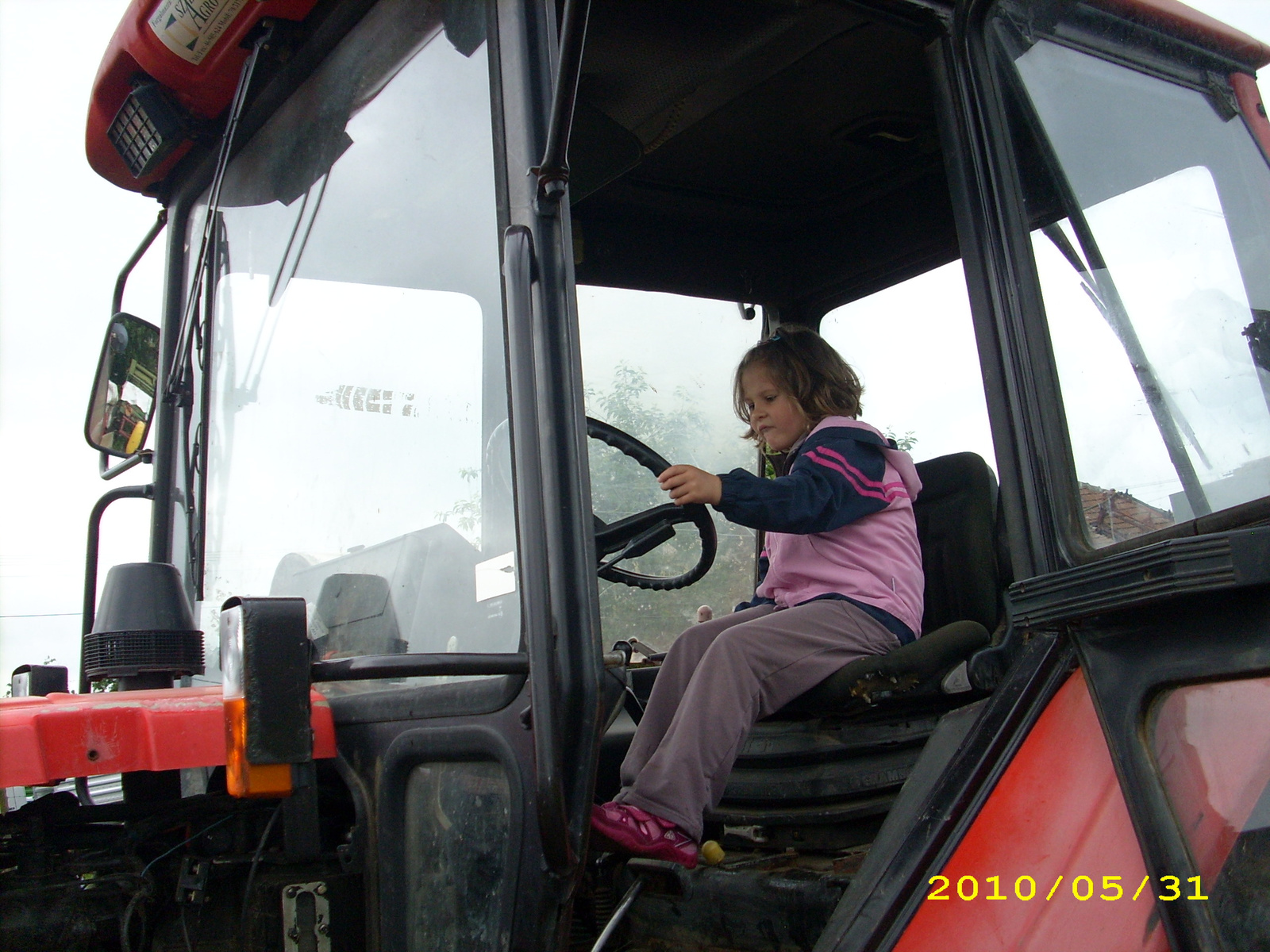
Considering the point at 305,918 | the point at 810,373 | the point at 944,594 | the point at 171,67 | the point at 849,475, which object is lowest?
the point at 305,918

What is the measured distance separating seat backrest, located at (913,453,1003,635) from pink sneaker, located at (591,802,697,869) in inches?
31.7

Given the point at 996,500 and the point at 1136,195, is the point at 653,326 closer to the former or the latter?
the point at 996,500

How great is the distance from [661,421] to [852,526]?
0.58 meters

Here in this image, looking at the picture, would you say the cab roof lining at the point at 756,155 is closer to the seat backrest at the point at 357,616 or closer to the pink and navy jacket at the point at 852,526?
the pink and navy jacket at the point at 852,526

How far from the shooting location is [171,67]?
6.36ft

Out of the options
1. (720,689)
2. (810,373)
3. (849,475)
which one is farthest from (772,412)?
(720,689)

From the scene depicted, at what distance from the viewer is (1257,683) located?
36.8 inches

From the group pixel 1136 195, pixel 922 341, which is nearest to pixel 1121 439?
pixel 1136 195

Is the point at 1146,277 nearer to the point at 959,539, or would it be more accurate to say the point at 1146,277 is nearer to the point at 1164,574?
the point at 1164,574

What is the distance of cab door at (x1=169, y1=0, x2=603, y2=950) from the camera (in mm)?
1133

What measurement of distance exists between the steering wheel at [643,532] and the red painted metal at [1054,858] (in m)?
0.66

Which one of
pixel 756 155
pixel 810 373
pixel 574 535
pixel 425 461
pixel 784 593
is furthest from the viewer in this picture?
pixel 756 155

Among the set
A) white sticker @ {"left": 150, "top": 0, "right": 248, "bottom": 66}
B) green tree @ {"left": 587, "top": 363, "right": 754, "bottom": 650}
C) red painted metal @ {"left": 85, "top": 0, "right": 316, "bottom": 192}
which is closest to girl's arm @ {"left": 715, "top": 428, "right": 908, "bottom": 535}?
green tree @ {"left": 587, "top": 363, "right": 754, "bottom": 650}

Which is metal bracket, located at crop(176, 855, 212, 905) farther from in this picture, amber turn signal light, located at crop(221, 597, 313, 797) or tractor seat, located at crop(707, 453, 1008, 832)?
tractor seat, located at crop(707, 453, 1008, 832)
